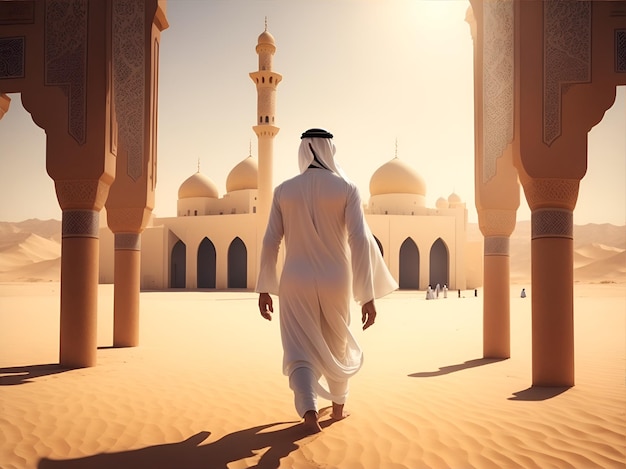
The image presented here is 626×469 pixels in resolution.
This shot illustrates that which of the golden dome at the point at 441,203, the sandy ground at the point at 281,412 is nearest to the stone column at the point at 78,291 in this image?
the sandy ground at the point at 281,412

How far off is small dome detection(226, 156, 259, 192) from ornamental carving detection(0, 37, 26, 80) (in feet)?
95.0

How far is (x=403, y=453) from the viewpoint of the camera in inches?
149

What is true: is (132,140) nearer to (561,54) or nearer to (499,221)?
(499,221)

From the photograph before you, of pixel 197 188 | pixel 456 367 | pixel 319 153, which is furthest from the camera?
pixel 197 188

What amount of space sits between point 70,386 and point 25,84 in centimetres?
357

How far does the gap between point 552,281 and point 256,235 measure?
2545 centimetres

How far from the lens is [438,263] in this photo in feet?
116

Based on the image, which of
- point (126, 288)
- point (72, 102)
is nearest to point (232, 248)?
point (126, 288)

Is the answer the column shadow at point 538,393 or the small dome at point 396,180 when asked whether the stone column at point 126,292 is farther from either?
the small dome at point 396,180

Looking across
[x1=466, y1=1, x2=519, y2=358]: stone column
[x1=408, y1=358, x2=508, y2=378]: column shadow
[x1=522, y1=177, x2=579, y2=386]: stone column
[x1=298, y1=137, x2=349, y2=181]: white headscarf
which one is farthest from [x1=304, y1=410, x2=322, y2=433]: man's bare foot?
[x1=466, y1=1, x2=519, y2=358]: stone column

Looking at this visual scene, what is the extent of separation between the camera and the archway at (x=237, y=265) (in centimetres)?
3484

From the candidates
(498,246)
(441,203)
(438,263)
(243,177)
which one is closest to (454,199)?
(441,203)

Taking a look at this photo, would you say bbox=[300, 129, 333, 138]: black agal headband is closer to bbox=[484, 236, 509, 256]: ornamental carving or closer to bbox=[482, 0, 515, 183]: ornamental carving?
bbox=[482, 0, 515, 183]: ornamental carving

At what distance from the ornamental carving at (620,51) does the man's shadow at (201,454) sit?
471cm
